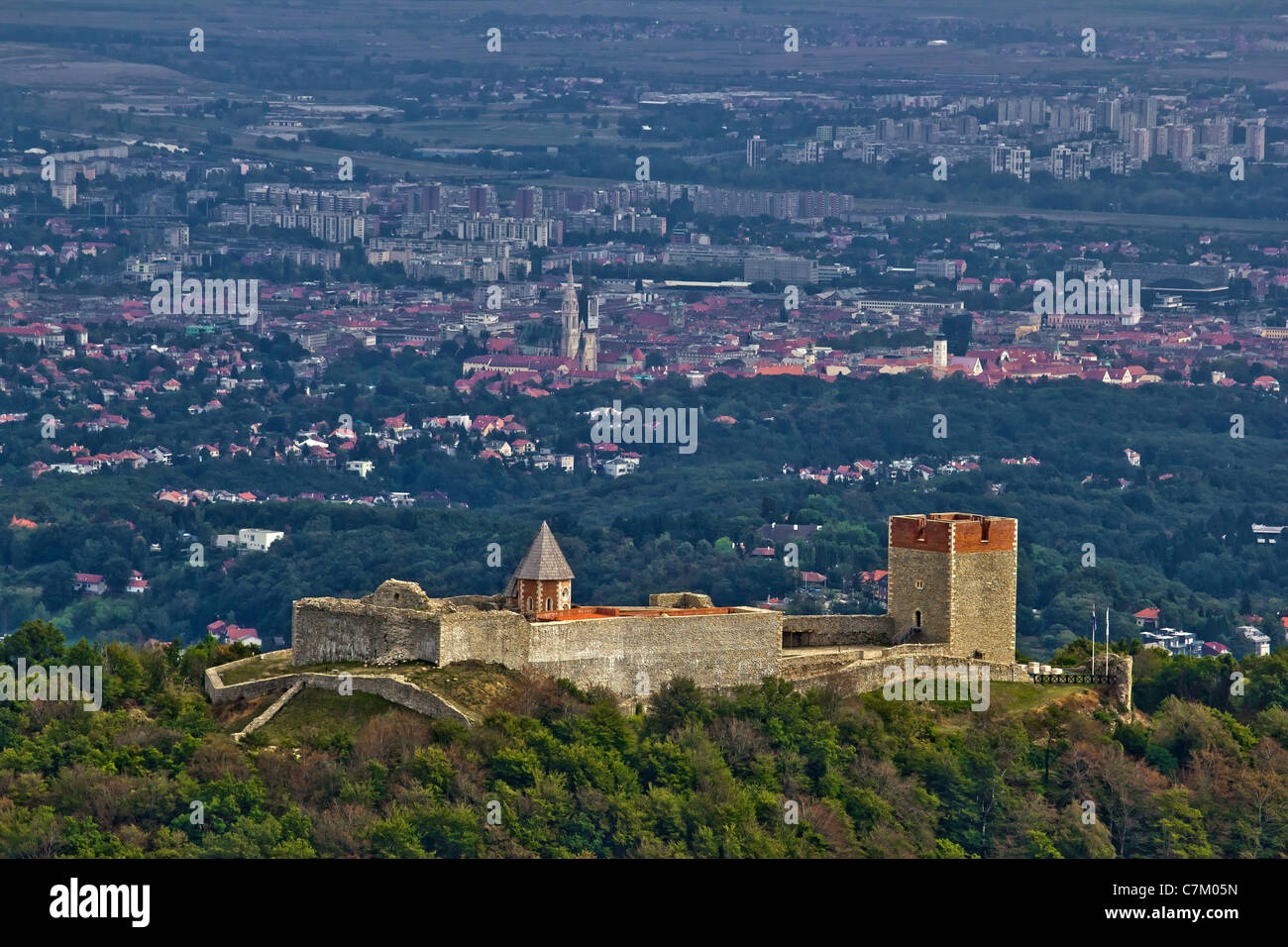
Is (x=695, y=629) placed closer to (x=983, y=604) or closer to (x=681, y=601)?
(x=681, y=601)

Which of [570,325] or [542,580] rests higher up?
[542,580]

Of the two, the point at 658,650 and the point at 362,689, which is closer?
the point at 362,689

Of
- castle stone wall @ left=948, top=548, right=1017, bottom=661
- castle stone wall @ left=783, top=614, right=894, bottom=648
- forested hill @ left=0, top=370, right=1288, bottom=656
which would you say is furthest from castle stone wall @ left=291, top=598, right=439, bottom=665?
forested hill @ left=0, top=370, right=1288, bottom=656

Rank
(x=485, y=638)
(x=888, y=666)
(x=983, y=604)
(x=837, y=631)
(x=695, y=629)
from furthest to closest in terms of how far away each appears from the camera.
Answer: (x=837, y=631), (x=983, y=604), (x=888, y=666), (x=695, y=629), (x=485, y=638)

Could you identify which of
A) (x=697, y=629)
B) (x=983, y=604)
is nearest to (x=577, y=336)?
(x=983, y=604)

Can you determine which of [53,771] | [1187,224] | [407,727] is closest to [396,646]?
[407,727]
